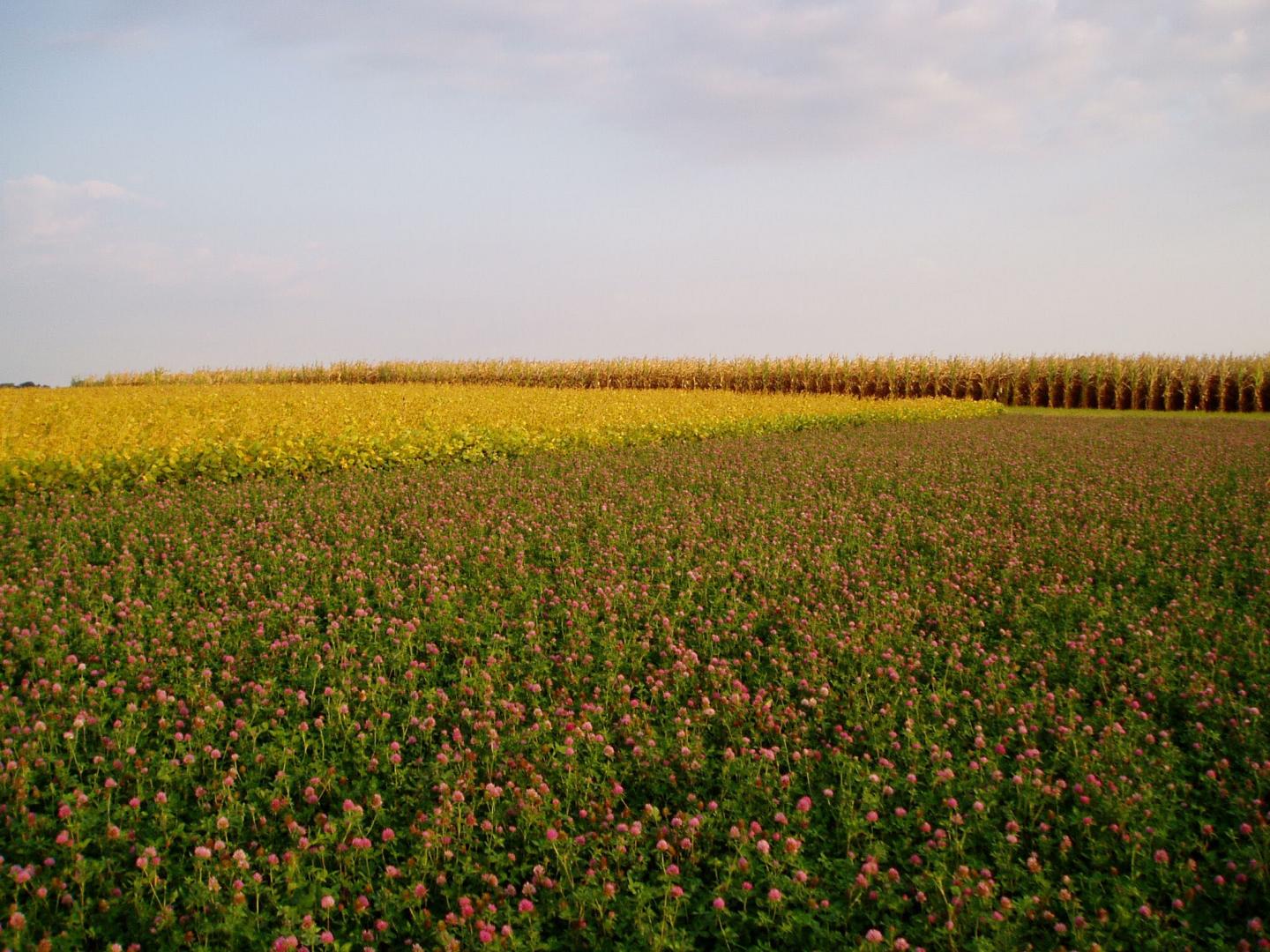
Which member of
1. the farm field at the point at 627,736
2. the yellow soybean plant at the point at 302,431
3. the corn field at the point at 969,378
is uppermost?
the corn field at the point at 969,378

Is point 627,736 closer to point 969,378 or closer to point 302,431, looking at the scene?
point 302,431

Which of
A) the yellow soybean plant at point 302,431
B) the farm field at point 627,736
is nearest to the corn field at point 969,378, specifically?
the yellow soybean plant at point 302,431

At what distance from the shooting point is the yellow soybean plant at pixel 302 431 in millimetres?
12258

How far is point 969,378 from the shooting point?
144 feet

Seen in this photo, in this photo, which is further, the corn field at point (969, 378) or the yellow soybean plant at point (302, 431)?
the corn field at point (969, 378)

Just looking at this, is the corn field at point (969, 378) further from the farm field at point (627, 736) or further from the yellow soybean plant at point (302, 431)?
the farm field at point (627, 736)

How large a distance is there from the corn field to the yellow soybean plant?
68.2 feet

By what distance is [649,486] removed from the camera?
12.2 metres

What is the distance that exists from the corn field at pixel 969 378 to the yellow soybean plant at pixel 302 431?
20.8 metres

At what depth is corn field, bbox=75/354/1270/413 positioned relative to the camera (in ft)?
130

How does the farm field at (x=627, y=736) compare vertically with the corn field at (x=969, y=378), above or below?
below

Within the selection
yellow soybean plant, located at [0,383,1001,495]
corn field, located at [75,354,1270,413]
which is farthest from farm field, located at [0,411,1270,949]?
corn field, located at [75,354,1270,413]

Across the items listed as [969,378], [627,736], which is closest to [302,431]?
[627,736]

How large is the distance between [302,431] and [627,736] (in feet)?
38.9
